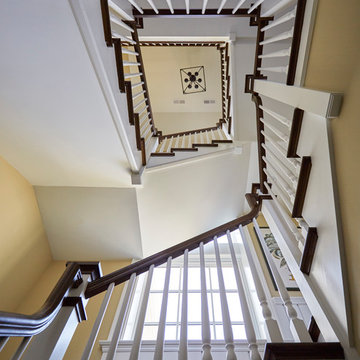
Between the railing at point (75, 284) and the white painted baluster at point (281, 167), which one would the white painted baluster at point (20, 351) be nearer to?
the railing at point (75, 284)

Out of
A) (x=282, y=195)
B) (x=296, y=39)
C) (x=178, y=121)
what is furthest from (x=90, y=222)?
(x=178, y=121)

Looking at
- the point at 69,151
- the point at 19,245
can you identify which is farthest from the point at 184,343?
the point at 19,245

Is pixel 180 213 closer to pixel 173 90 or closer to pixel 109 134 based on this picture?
pixel 109 134

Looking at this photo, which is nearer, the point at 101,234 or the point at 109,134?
the point at 109,134

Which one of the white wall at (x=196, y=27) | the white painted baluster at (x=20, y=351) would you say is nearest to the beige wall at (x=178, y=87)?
the white wall at (x=196, y=27)

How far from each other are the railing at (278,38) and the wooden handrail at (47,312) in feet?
5.21

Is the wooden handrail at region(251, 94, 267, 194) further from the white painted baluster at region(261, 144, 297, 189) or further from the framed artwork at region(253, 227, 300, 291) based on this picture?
the framed artwork at region(253, 227, 300, 291)

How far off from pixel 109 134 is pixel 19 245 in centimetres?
203

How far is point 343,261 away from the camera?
0.88 meters

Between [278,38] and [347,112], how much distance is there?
1.07 meters

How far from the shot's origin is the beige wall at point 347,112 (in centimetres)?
79

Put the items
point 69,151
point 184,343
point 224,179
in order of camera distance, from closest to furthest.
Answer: point 184,343 < point 69,151 < point 224,179

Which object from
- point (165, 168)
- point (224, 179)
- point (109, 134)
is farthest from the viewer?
point (224, 179)

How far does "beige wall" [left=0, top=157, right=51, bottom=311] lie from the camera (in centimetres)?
271
